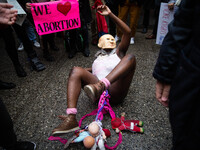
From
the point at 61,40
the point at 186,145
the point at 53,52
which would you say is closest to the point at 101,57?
the point at 186,145

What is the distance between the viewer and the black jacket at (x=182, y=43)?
678 mm

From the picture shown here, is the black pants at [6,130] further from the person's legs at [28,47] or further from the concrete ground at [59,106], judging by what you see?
the person's legs at [28,47]

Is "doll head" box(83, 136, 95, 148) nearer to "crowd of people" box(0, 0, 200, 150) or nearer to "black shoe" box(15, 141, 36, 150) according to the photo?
"crowd of people" box(0, 0, 200, 150)

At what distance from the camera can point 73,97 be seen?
154 centimetres

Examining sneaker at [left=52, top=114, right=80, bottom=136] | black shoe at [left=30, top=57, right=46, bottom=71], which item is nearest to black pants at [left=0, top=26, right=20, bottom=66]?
black shoe at [left=30, top=57, right=46, bottom=71]

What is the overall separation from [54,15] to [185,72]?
113 inches

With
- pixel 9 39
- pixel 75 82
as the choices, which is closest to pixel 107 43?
pixel 75 82

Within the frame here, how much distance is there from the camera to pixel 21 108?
7.16 feet

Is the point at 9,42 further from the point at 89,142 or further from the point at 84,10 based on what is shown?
the point at 89,142

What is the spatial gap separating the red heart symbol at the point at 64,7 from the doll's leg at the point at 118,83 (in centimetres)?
198

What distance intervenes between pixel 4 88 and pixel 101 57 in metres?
1.93

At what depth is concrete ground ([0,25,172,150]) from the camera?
64.9 inches

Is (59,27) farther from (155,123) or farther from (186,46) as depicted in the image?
(186,46)

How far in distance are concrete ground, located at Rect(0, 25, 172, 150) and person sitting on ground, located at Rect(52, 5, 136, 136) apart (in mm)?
→ 357
